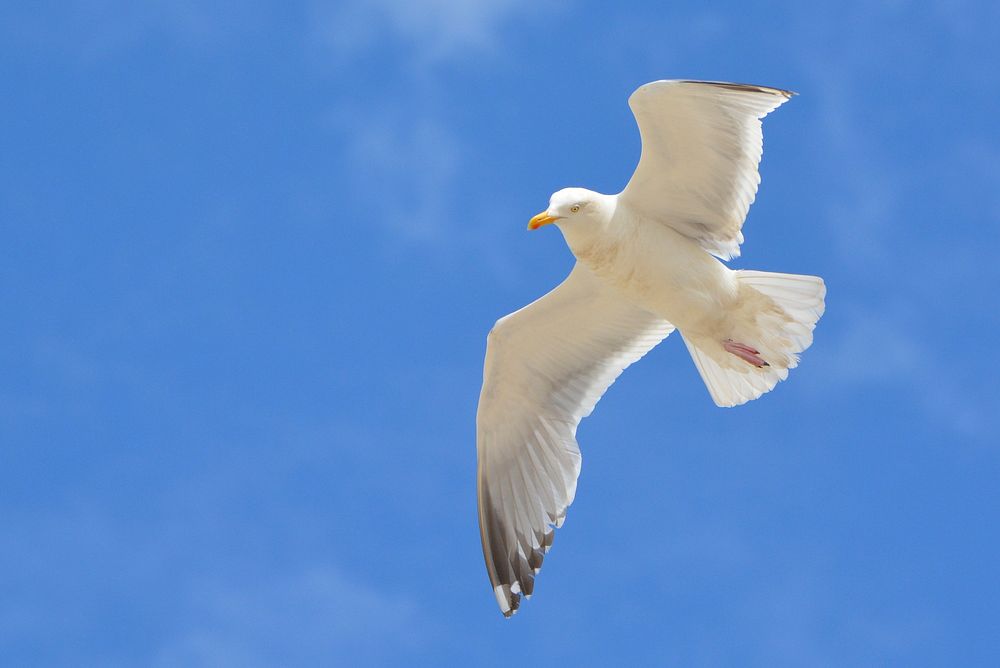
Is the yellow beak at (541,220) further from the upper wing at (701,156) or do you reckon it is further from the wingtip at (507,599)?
the wingtip at (507,599)

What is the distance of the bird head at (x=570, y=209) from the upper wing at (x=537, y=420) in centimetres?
94

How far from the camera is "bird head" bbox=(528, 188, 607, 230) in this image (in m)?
7.95

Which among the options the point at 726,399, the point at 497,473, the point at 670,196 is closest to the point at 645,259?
the point at 670,196

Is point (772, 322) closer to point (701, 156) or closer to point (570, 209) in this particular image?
point (701, 156)

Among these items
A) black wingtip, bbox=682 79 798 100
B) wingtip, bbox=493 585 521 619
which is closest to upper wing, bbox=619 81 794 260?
black wingtip, bbox=682 79 798 100

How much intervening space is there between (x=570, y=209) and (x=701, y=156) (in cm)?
80

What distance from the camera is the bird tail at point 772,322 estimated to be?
8.23 metres

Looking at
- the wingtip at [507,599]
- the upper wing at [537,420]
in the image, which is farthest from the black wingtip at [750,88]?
the wingtip at [507,599]

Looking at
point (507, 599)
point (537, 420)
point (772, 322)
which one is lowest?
point (507, 599)

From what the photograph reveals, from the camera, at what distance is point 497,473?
909 centimetres

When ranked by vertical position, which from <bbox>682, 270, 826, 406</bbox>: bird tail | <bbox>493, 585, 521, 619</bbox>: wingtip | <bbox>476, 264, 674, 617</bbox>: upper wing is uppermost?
<bbox>476, 264, 674, 617</bbox>: upper wing

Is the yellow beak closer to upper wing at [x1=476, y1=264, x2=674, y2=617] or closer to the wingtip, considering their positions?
upper wing at [x1=476, y1=264, x2=674, y2=617]

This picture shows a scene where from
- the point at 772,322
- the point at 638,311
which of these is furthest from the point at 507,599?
the point at 772,322

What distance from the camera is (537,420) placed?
354 inches
